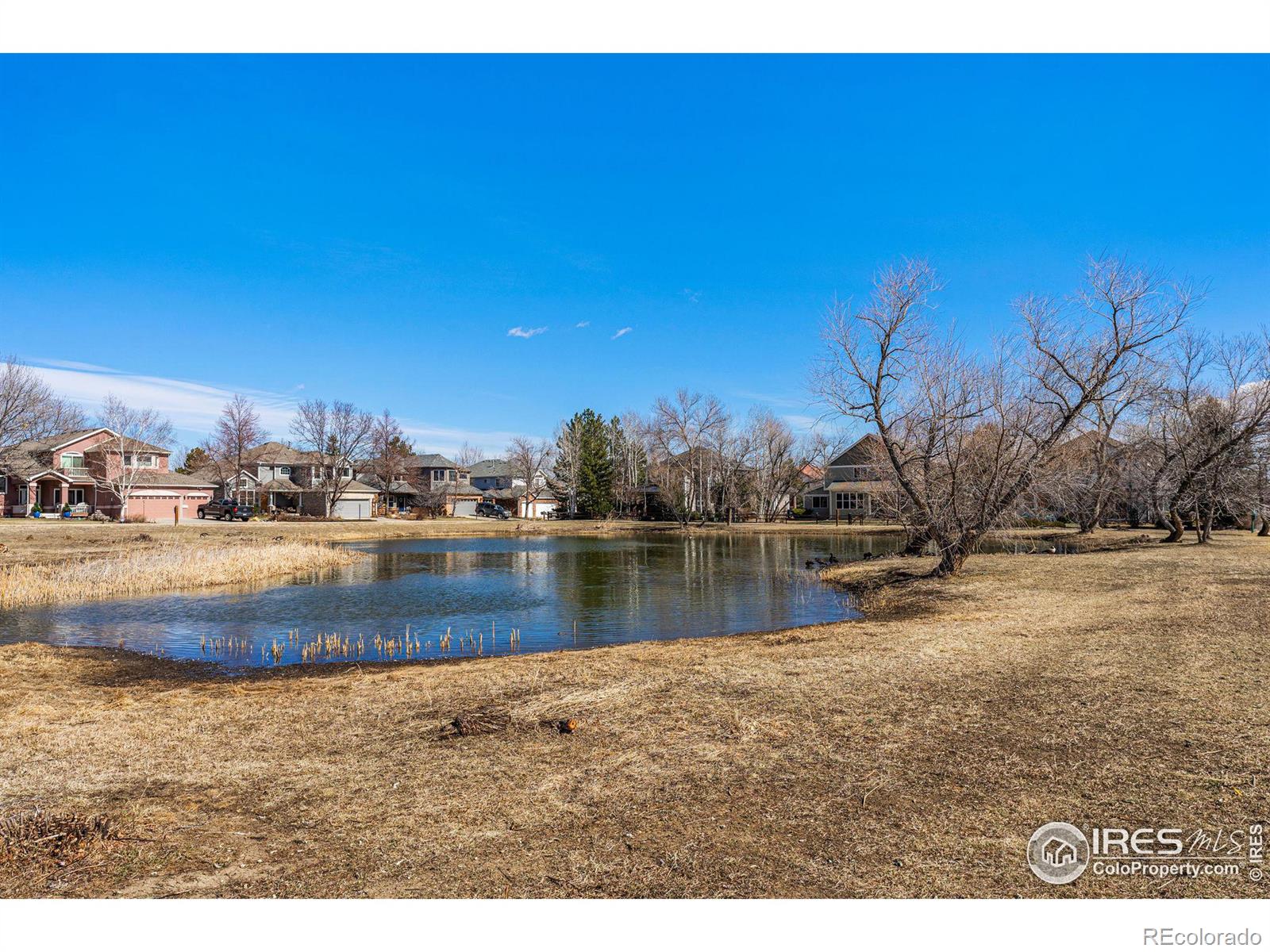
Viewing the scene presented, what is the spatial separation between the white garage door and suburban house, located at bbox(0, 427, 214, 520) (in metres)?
12.3

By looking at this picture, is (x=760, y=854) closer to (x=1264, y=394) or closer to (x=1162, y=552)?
(x=1162, y=552)

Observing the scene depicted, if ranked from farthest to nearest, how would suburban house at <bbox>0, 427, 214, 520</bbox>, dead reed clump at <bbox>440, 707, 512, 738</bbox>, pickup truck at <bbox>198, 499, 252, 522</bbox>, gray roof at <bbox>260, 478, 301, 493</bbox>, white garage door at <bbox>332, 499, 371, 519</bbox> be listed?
gray roof at <bbox>260, 478, 301, 493</bbox> < white garage door at <bbox>332, 499, 371, 519</bbox> < pickup truck at <bbox>198, 499, 252, 522</bbox> < suburban house at <bbox>0, 427, 214, 520</bbox> < dead reed clump at <bbox>440, 707, 512, 738</bbox>

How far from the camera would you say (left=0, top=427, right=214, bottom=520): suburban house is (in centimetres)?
5962

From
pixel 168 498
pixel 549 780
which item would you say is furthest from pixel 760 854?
pixel 168 498

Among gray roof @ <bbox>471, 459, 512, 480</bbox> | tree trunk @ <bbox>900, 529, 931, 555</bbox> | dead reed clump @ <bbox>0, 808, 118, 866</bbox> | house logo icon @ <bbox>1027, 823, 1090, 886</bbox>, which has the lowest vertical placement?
house logo icon @ <bbox>1027, 823, 1090, 886</bbox>

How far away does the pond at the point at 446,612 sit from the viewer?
17.0 meters

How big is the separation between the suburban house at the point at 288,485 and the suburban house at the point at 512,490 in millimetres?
16435

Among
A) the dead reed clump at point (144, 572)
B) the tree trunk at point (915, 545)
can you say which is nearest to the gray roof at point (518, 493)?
the dead reed clump at point (144, 572)

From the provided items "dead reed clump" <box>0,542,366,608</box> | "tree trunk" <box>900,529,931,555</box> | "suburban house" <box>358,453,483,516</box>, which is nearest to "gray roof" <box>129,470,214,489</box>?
"suburban house" <box>358,453,483,516</box>

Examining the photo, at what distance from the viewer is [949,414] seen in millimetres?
22797

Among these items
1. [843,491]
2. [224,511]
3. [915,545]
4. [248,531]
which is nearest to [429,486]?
[224,511]

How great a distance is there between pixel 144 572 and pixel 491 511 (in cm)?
5837

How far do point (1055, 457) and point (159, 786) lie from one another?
27271mm

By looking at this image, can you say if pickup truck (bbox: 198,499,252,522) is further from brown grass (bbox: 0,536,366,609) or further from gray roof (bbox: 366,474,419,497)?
→ brown grass (bbox: 0,536,366,609)
